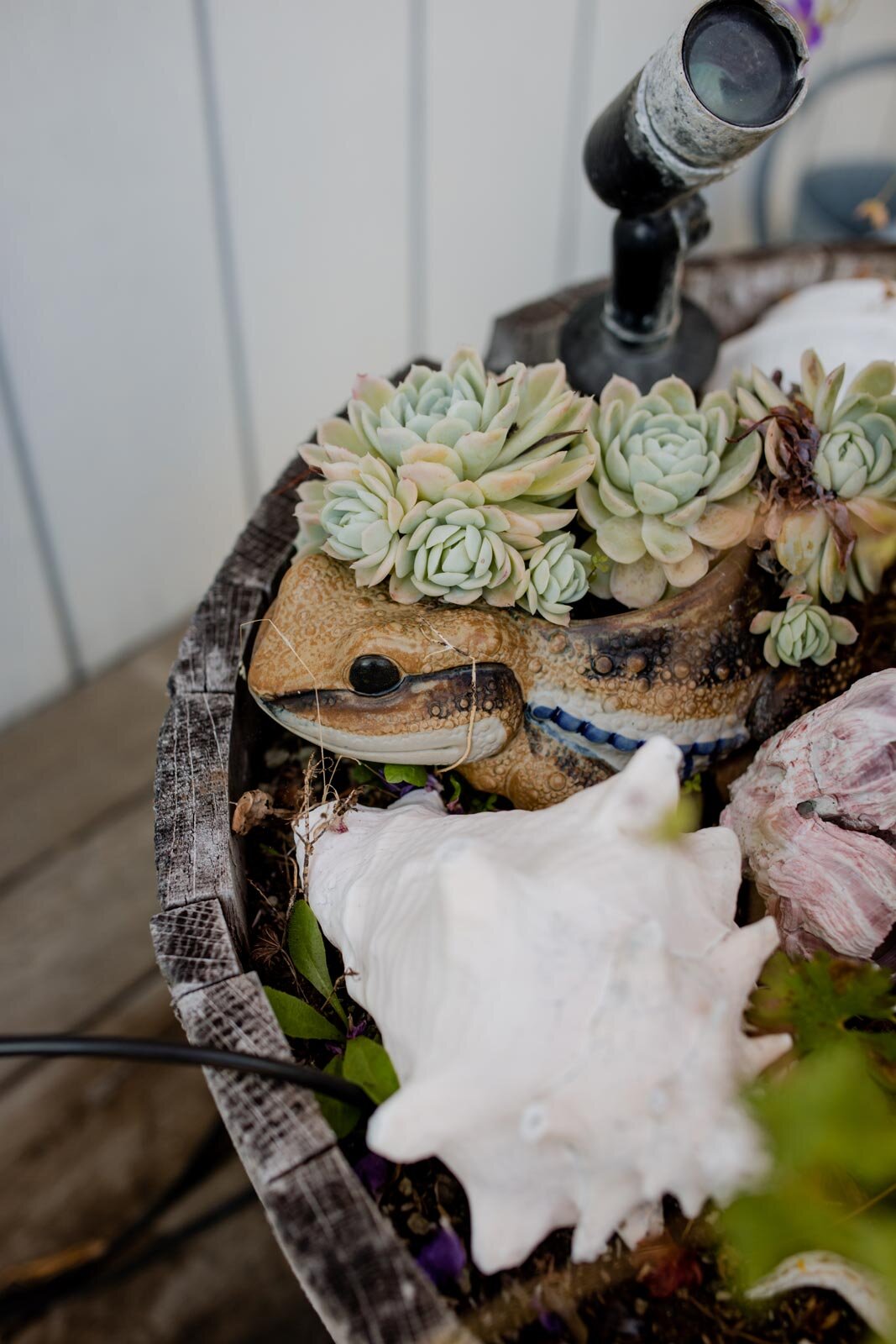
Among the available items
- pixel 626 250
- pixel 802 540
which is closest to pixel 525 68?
pixel 626 250

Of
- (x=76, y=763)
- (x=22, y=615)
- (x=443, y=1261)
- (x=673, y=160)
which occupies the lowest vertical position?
(x=76, y=763)

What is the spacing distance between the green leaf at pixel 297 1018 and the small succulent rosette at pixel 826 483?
304mm

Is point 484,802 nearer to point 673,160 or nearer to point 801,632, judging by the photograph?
point 801,632

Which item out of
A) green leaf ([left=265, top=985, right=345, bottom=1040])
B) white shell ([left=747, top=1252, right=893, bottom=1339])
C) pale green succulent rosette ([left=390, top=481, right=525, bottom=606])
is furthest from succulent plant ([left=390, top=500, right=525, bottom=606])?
white shell ([left=747, top=1252, right=893, bottom=1339])

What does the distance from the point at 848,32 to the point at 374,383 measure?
4.25 feet

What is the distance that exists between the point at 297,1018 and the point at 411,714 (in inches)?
6.1

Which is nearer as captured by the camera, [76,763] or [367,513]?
[367,513]

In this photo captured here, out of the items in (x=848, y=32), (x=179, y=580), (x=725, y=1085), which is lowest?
(x=179, y=580)

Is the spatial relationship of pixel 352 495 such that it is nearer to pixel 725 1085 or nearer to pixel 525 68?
pixel 725 1085

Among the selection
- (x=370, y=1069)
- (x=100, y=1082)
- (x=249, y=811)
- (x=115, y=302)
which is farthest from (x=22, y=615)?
(x=370, y=1069)

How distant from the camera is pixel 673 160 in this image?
0.56 meters

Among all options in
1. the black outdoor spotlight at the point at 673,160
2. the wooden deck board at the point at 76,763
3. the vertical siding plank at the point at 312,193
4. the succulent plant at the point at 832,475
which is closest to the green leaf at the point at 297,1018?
the succulent plant at the point at 832,475

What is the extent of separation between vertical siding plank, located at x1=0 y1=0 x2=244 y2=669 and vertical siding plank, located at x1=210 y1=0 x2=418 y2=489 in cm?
4

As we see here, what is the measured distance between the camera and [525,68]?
108 centimetres
